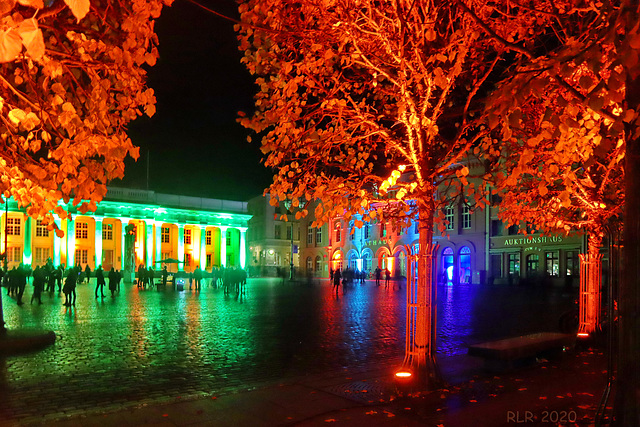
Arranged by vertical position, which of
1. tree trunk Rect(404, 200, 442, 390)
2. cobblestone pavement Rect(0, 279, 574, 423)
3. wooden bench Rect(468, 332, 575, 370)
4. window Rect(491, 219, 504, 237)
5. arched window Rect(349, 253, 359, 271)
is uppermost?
window Rect(491, 219, 504, 237)

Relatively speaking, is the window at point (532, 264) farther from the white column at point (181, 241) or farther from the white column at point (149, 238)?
the white column at point (149, 238)

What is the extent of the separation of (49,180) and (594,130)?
4.98m

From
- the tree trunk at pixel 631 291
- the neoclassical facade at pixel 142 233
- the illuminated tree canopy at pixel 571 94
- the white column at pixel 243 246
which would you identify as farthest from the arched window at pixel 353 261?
the tree trunk at pixel 631 291

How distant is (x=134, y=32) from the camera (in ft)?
17.0

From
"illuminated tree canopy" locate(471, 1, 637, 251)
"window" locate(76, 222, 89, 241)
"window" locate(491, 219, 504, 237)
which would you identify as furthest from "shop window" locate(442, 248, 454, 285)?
"window" locate(76, 222, 89, 241)

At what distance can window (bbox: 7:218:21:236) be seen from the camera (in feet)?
219

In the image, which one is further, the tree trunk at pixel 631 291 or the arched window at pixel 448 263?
the arched window at pixel 448 263

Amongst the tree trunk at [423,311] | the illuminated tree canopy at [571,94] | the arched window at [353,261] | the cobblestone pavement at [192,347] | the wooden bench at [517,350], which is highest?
the illuminated tree canopy at [571,94]

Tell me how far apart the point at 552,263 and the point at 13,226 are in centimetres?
6012

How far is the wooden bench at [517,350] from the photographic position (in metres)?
8.73

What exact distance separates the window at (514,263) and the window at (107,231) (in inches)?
2110

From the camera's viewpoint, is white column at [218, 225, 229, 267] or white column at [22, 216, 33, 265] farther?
white column at [218, 225, 229, 267]

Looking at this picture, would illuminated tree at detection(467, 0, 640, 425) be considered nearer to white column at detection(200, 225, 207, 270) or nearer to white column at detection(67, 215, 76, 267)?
white column at detection(67, 215, 76, 267)

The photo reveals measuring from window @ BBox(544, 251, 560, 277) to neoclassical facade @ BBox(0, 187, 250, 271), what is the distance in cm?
4030
